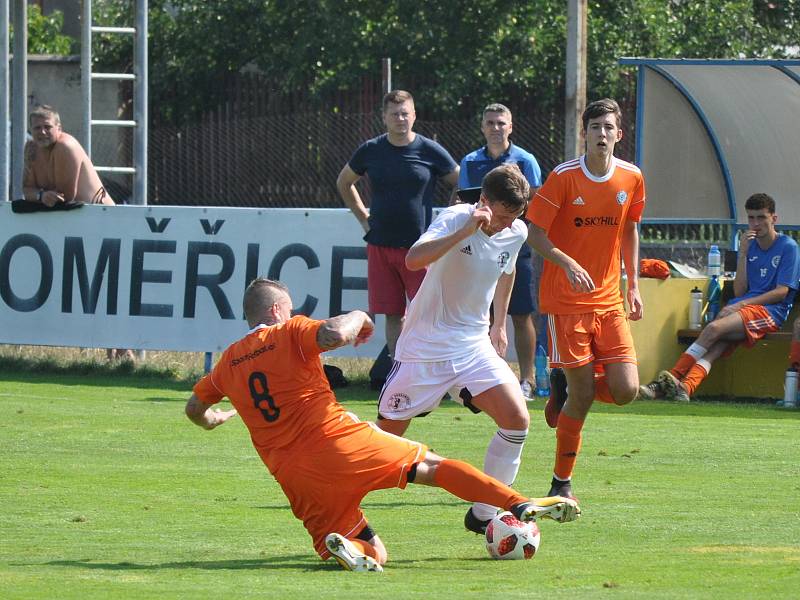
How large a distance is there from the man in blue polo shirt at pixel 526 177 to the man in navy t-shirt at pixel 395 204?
0.30 metres

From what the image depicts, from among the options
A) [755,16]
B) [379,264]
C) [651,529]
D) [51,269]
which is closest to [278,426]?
[651,529]

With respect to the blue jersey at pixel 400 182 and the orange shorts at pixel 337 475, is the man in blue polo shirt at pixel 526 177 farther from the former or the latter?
the orange shorts at pixel 337 475

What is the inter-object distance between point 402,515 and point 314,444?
1.63 m

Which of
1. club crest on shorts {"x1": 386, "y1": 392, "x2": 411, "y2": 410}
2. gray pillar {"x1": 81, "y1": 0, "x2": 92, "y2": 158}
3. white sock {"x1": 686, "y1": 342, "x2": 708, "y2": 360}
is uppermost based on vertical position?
gray pillar {"x1": 81, "y1": 0, "x2": 92, "y2": 158}

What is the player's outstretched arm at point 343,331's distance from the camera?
6.48 meters

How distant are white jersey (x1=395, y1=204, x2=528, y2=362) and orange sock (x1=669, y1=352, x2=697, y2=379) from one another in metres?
6.41

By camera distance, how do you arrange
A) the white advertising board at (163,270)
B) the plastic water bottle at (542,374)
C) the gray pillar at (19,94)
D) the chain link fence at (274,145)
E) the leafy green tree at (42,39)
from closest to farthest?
1. the plastic water bottle at (542,374)
2. the white advertising board at (163,270)
3. the gray pillar at (19,94)
4. the chain link fence at (274,145)
5. the leafy green tree at (42,39)

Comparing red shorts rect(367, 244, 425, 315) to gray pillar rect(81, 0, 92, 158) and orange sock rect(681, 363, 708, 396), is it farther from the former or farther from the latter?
gray pillar rect(81, 0, 92, 158)

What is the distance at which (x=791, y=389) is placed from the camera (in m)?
13.7

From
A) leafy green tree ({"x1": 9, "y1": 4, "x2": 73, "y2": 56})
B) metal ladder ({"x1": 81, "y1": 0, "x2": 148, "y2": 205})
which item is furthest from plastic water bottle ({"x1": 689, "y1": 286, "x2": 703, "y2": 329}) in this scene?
leafy green tree ({"x1": 9, "y1": 4, "x2": 73, "y2": 56})

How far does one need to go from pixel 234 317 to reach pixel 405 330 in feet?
23.5

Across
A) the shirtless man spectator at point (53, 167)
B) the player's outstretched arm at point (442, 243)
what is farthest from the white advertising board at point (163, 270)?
the player's outstretched arm at point (442, 243)

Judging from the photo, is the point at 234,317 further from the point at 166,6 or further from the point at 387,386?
the point at 166,6

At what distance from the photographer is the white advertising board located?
48.4 feet
